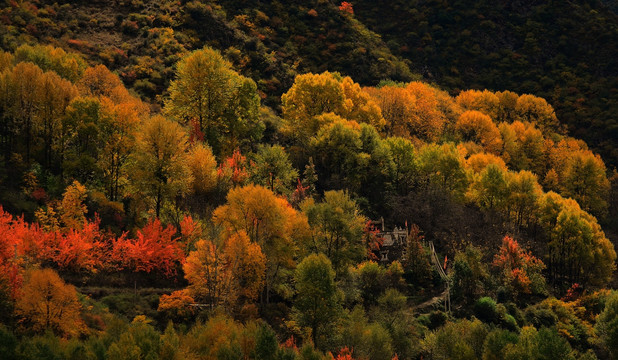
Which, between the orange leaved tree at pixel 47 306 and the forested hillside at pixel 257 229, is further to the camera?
the forested hillside at pixel 257 229

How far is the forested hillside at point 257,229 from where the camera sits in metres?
52.2

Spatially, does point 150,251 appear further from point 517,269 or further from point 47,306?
point 517,269

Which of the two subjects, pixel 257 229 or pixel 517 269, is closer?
pixel 257 229

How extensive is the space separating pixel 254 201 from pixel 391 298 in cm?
1623

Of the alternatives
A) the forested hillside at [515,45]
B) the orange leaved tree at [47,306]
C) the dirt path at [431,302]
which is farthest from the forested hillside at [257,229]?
the forested hillside at [515,45]

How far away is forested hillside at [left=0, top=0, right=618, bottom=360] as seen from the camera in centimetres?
5216

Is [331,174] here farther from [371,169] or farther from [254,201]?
[254,201]

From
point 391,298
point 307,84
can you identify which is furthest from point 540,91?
point 391,298

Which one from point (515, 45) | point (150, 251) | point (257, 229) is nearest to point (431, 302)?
point (257, 229)

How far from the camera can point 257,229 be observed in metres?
61.2

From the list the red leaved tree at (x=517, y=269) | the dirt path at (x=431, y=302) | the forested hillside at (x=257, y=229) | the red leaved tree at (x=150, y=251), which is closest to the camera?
the forested hillside at (x=257, y=229)

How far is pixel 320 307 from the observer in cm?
5725

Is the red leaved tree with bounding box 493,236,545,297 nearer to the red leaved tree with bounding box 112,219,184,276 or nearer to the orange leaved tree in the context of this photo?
the red leaved tree with bounding box 112,219,184,276

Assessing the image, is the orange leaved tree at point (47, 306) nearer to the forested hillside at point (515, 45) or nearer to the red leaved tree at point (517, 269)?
the red leaved tree at point (517, 269)
